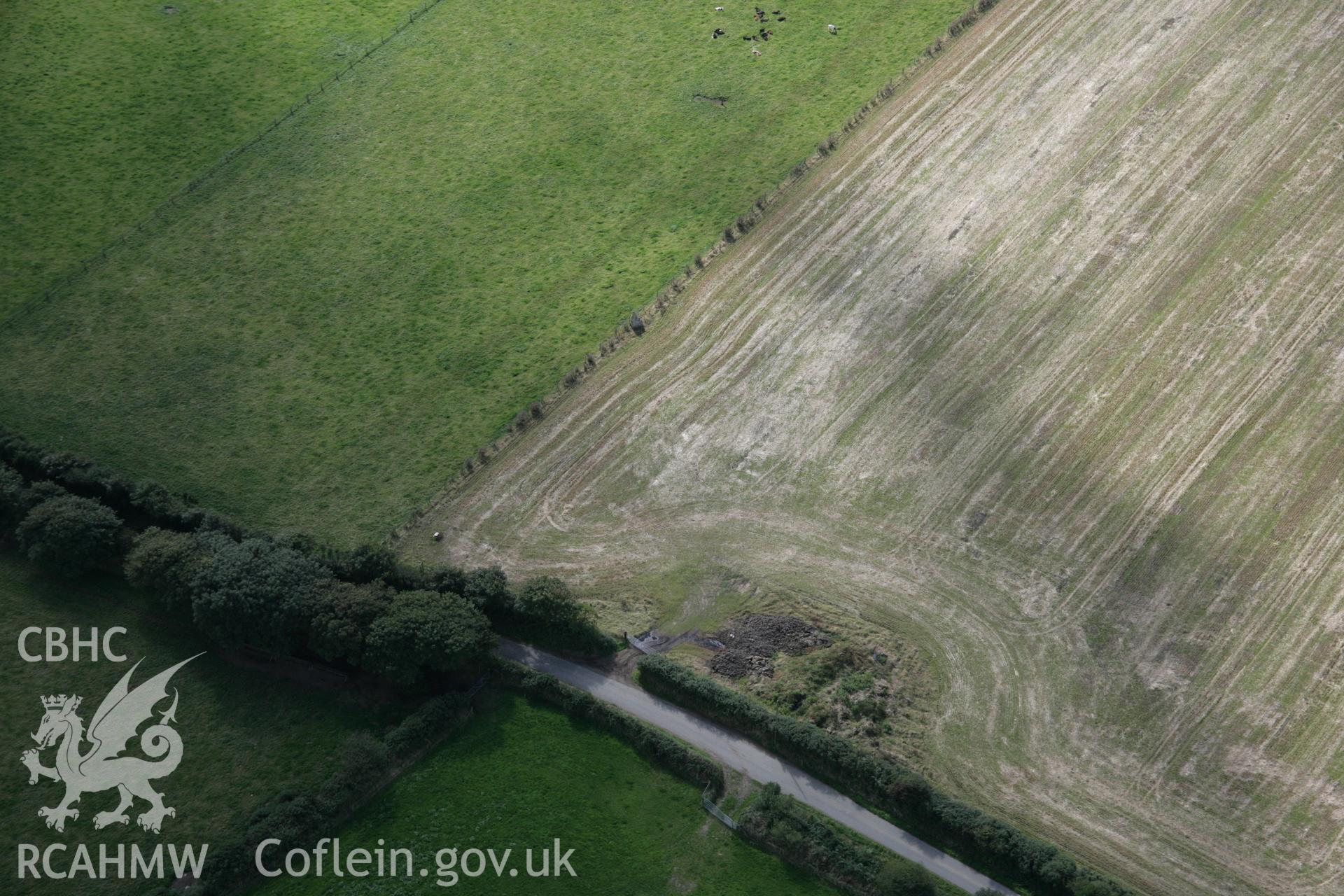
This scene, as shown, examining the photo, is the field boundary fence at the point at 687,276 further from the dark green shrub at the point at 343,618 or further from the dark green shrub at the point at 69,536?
the dark green shrub at the point at 69,536

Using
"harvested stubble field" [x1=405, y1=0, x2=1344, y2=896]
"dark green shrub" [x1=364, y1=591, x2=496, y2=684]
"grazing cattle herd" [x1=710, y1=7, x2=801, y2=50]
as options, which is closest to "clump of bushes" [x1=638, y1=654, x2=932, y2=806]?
"harvested stubble field" [x1=405, y1=0, x2=1344, y2=896]

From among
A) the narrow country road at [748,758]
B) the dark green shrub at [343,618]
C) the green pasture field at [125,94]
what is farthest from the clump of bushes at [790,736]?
the green pasture field at [125,94]

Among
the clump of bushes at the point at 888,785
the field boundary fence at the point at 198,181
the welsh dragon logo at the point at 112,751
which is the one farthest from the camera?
the field boundary fence at the point at 198,181

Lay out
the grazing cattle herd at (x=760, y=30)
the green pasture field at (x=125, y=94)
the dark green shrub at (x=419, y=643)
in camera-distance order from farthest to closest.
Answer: the grazing cattle herd at (x=760, y=30), the green pasture field at (x=125, y=94), the dark green shrub at (x=419, y=643)

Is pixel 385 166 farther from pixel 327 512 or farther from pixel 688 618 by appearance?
pixel 688 618

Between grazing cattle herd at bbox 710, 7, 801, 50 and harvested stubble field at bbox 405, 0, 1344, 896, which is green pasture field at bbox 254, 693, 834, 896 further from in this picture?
grazing cattle herd at bbox 710, 7, 801, 50

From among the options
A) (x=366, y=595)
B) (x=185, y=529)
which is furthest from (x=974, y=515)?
(x=185, y=529)

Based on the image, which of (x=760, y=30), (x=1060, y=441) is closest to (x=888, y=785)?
(x=1060, y=441)
